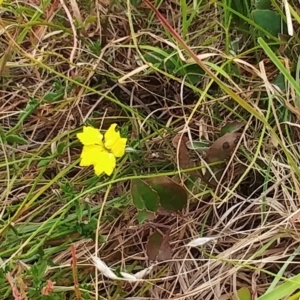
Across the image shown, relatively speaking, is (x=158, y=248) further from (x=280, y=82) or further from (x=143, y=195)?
(x=280, y=82)

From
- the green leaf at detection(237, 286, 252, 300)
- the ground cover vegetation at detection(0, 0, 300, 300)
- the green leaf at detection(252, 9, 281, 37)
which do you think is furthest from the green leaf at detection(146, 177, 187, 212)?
the green leaf at detection(252, 9, 281, 37)

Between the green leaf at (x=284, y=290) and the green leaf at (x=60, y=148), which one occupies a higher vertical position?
the green leaf at (x=60, y=148)

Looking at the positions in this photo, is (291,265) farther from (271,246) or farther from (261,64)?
(261,64)

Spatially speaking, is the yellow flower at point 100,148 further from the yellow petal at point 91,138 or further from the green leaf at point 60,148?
the green leaf at point 60,148

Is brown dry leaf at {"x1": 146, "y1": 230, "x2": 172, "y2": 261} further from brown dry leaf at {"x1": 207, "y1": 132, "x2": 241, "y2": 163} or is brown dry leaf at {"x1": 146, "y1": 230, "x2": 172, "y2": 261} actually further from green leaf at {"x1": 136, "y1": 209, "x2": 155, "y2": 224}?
brown dry leaf at {"x1": 207, "y1": 132, "x2": 241, "y2": 163}

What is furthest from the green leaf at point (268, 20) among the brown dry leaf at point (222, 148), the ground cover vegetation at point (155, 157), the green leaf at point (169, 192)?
the green leaf at point (169, 192)

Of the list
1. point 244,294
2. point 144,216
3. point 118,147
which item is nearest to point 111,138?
point 118,147
